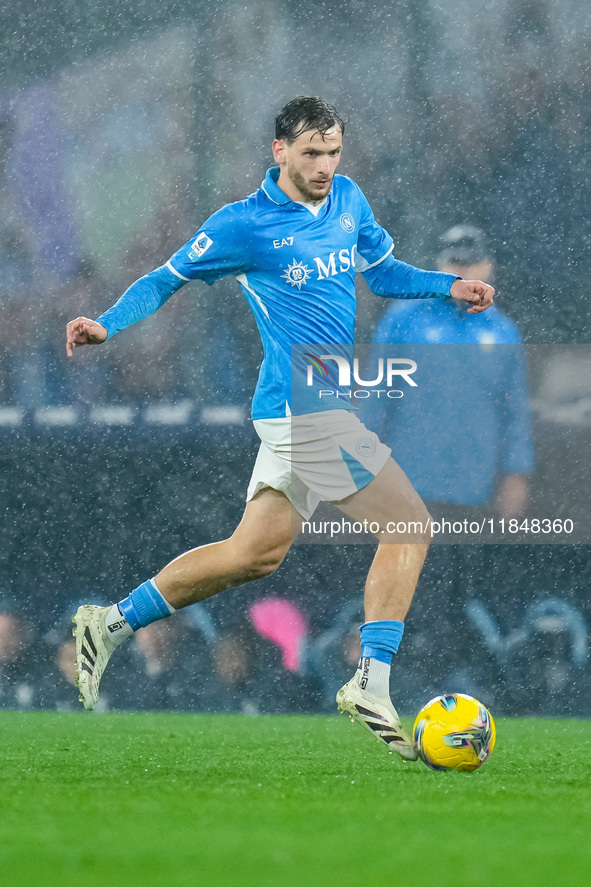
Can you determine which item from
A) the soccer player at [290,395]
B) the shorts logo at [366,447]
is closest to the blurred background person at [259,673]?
the soccer player at [290,395]

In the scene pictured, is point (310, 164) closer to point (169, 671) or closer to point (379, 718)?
point (379, 718)

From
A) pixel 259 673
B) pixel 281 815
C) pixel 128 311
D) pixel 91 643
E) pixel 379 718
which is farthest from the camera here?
pixel 259 673

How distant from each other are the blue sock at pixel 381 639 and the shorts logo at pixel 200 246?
55.3 inches

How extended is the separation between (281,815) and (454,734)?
80 centimetres

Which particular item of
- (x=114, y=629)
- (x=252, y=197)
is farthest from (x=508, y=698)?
(x=252, y=197)

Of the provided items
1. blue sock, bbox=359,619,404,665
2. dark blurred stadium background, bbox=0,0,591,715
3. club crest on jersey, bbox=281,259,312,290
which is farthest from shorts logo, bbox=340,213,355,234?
dark blurred stadium background, bbox=0,0,591,715

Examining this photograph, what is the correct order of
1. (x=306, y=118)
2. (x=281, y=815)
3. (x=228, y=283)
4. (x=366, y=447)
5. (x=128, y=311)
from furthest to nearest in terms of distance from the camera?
(x=228, y=283) < (x=306, y=118) < (x=128, y=311) < (x=366, y=447) < (x=281, y=815)

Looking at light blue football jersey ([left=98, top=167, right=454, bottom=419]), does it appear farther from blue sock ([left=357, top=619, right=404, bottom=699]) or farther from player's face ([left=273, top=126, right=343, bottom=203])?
blue sock ([left=357, top=619, right=404, bottom=699])

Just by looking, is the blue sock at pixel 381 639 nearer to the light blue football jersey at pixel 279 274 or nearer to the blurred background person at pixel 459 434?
the light blue football jersey at pixel 279 274

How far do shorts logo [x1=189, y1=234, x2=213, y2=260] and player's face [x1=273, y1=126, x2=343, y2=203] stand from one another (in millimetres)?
325

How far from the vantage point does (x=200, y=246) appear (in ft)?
15.0

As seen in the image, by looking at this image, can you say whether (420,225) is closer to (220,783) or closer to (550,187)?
(550,187)

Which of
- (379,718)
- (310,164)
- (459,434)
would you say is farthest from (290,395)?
(459,434)

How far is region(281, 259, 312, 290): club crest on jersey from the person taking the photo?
14.9 feet
